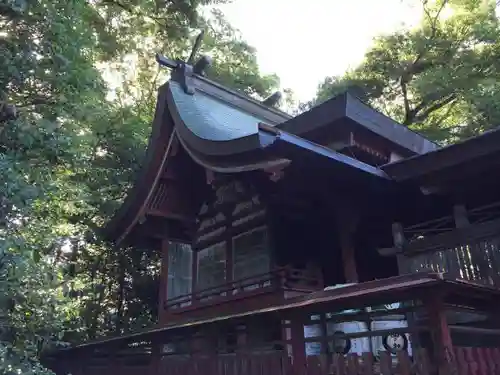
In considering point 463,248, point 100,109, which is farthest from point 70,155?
point 463,248

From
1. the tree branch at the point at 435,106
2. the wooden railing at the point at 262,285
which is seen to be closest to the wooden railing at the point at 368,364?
the wooden railing at the point at 262,285

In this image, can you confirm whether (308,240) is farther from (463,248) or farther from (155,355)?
(155,355)

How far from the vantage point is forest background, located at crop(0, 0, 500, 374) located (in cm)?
674

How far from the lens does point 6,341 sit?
633 centimetres

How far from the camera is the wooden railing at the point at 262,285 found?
682 centimetres

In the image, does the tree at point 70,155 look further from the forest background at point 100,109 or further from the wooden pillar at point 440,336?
the wooden pillar at point 440,336

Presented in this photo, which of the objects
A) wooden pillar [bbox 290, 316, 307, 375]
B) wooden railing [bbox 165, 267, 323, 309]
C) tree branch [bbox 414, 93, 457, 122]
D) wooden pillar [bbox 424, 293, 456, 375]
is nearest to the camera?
wooden pillar [bbox 424, 293, 456, 375]

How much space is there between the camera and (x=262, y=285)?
23.8ft

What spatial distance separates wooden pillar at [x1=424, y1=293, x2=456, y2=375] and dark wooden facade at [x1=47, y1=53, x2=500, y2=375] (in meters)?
0.01

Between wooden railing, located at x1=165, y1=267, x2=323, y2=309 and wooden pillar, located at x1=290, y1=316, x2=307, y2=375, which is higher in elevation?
wooden railing, located at x1=165, y1=267, x2=323, y2=309

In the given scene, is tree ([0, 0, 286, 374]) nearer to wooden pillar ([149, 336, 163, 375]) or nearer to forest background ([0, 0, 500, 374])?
forest background ([0, 0, 500, 374])

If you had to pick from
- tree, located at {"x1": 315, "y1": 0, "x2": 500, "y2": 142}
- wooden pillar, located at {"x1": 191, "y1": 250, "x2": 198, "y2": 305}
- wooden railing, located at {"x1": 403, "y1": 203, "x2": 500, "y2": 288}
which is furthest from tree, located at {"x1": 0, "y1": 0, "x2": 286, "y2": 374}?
tree, located at {"x1": 315, "y1": 0, "x2": 500, "y2": 142}

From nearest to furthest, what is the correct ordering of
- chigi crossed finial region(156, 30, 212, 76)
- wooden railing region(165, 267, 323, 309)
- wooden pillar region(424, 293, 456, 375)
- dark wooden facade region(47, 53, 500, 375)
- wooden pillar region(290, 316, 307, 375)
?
wooden pillar region(424, 293, 456, 375) → dark wooden facade region(47, 53, 500, 375) → wooden pillar region(290, 316, 307, 375) → wooden railing region(165, 267, 323, 309) → chigi crossed finial region(156, 30, 212, 76)

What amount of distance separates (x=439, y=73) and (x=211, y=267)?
1098cm
